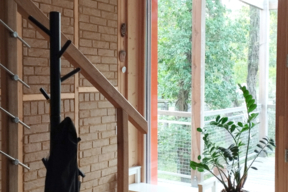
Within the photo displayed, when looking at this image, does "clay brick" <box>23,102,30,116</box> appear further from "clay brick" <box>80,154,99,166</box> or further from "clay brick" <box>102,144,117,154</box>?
"clay brick" <box>102,144,117,154</box>

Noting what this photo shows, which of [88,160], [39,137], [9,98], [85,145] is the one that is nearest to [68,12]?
[39,137]

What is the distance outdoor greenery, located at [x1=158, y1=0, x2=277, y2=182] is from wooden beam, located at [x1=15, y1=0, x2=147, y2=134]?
175 centimetres

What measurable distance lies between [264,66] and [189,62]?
2.34 ft

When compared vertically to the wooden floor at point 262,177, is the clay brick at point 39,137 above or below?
above

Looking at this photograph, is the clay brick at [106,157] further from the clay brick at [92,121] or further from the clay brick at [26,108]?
the clay brick at [26,108]

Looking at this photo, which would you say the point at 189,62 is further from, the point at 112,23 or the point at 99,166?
the point at 99,166

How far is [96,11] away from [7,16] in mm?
2091

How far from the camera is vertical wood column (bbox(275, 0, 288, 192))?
3018mm

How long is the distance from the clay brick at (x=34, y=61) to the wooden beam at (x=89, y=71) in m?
1.33

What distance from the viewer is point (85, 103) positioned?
329cm

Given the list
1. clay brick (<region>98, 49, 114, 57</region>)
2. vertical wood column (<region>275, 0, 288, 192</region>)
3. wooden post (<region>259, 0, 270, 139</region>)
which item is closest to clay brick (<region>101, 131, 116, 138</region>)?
clay brick (<region>98, 49, 114, 57</region>)

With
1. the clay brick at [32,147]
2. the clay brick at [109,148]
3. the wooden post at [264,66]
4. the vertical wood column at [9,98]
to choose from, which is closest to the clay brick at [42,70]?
the clay brick at [32,147]

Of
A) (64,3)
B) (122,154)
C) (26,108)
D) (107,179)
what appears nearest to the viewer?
(122,154)

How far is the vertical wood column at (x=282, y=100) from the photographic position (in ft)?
9.90
